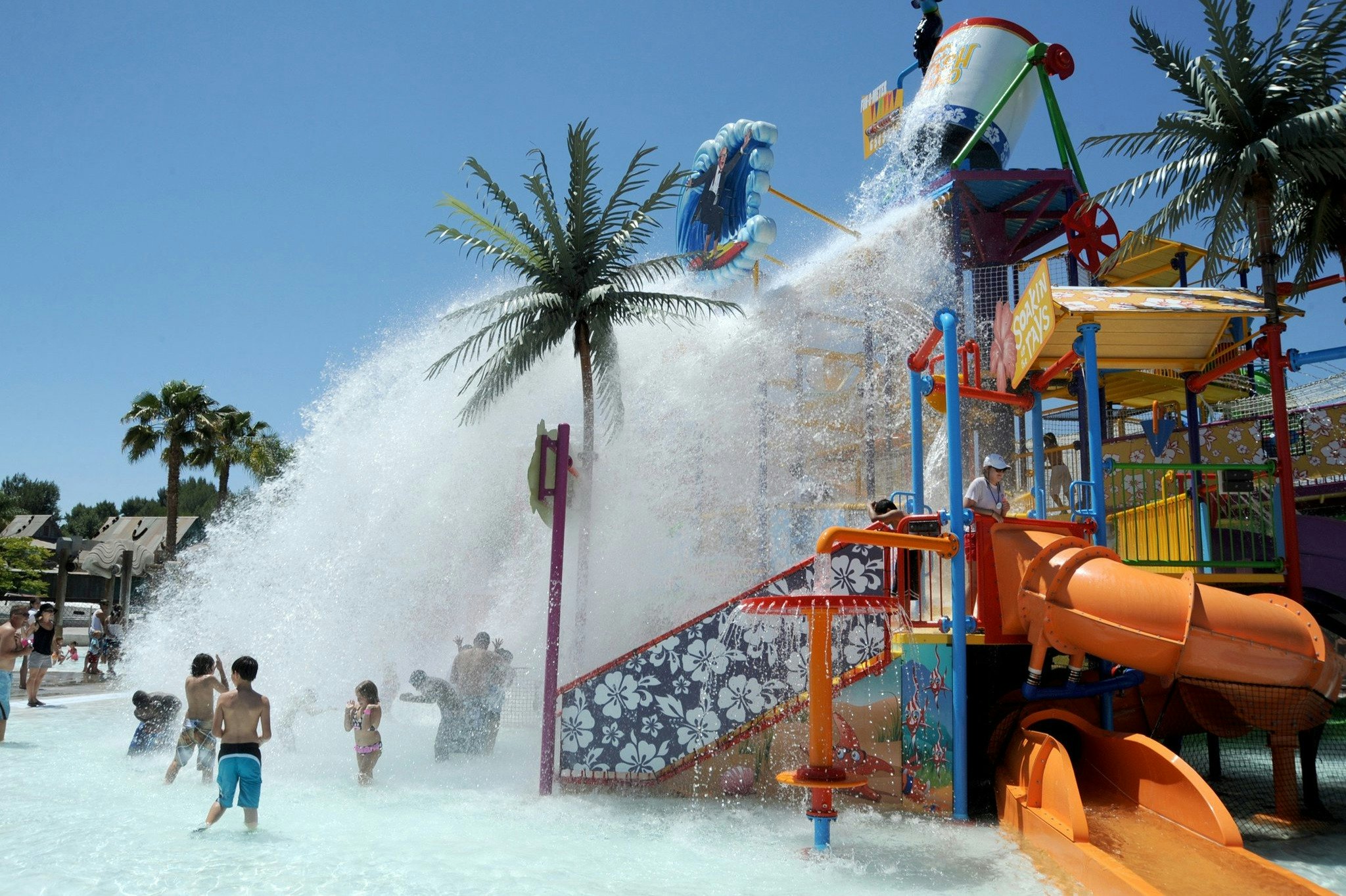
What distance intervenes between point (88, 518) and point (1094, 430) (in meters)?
89.3

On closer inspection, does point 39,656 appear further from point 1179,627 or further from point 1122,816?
point 1179,627

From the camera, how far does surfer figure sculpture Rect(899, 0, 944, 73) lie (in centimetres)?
2158

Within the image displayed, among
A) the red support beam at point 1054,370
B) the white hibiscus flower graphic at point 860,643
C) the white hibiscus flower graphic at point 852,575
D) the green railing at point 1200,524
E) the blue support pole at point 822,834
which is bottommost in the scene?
the blue support pole at point 822,834

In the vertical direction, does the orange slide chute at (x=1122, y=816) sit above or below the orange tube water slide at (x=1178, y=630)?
below

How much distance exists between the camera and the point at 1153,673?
7.66 metres

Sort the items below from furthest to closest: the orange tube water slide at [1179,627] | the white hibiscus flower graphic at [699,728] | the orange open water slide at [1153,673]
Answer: the white hibiscus flower graphic at [699,728]
the orange tube water slide at [1179,627]
the orange open water slide at [1153,673]

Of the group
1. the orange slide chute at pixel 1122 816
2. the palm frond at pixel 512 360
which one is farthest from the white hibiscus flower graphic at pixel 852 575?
the palm frond at pixel 512 360

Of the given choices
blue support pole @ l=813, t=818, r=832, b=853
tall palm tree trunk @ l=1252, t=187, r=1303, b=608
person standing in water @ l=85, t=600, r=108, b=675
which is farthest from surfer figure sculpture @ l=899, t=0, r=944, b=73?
person standing in water @ l=85, t=600, r=108, b=675

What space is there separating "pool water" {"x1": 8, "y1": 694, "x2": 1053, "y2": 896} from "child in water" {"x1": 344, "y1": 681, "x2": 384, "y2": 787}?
20 cm

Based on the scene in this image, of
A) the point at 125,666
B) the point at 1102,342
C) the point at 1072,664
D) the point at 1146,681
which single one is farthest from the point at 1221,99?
the point at 125,666

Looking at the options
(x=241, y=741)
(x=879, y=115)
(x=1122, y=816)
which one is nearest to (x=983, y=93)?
(x=879, y=115)

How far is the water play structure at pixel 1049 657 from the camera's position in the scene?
713 centimetres

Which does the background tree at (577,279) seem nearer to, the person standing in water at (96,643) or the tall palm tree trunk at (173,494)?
the person standing in water at (96,643)

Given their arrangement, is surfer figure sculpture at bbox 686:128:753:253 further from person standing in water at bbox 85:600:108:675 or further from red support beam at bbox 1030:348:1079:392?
person standing in water at bbox 85:600:108:675
